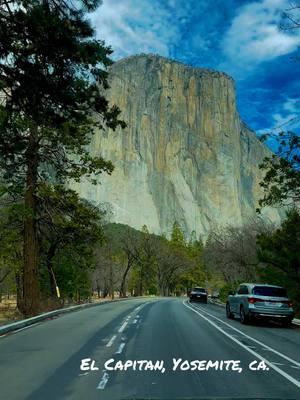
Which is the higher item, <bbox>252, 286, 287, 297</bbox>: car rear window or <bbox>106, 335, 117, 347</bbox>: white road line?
<bbox>252, 286, 287, 297</bbox>: car rear window

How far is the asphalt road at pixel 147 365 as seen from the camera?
7.66m

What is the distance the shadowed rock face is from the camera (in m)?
149

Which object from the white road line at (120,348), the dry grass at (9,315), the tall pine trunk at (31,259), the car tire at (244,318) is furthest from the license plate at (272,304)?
the dry grass at (9,315)

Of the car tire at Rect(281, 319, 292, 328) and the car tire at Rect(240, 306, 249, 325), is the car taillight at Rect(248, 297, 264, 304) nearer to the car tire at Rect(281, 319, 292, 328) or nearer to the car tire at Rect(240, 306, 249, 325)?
the car tire at Rect(240, 306, 249, 325)

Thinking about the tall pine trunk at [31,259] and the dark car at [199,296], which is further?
the dark car at [199,296]

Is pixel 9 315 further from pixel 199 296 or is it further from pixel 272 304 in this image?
pixel 199 296

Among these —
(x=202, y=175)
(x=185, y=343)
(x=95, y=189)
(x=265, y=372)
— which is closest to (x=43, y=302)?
(x=185, y=343)

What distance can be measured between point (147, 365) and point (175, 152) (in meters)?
153

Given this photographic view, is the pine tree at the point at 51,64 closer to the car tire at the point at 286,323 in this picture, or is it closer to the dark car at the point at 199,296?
the car tire at the point at 286,323

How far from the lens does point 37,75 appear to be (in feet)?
39.1

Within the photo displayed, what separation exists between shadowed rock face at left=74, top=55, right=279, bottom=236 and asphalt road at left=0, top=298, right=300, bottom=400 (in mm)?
128180

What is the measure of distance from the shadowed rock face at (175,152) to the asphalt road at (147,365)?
421 ft

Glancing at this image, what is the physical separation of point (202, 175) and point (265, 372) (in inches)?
6133

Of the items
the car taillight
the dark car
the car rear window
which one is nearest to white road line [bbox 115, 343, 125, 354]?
the car taillight
